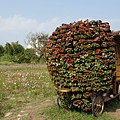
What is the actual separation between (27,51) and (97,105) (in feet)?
84.6

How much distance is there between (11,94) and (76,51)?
373 centimetres

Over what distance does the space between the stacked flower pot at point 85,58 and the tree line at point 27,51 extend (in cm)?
2390

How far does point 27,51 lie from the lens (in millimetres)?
30062

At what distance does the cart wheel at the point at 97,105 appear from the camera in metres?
4.68

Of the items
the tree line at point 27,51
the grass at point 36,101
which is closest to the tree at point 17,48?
the tree line at point 27,51

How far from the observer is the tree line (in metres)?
29.4

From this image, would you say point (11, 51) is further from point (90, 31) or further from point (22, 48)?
point (90, 31)

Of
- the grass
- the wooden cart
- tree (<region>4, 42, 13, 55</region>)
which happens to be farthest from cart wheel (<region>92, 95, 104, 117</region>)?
tree (<region>4, 42, 13, 55</region>)

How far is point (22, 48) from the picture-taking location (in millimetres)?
31500

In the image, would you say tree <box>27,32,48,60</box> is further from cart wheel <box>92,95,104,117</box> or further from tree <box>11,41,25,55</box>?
cart wheel <box>92,95,104,117</box>

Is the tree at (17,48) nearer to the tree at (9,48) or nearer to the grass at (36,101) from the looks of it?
the tree at (9,48)

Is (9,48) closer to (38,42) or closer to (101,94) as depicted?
(38,42)

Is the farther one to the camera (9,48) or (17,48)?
(9,48)

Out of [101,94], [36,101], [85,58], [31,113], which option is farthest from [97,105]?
[36,101]
